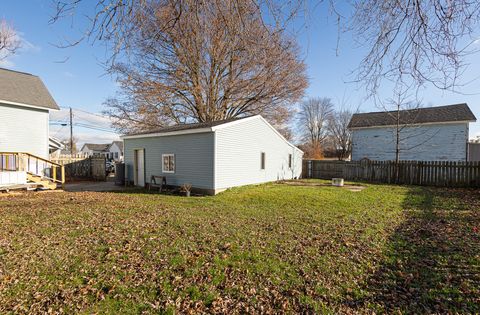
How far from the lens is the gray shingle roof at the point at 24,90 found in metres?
12.1

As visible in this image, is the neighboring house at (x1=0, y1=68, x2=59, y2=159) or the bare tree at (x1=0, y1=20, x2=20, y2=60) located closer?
the neighboring house at (x1=0, y1=68, x2=59, y2=159)

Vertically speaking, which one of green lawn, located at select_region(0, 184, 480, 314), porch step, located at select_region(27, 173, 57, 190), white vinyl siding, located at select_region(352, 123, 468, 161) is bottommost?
green lawn, located at select_region(0, 184, 480, 314)

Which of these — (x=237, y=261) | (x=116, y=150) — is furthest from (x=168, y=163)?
(x=116, y=150)

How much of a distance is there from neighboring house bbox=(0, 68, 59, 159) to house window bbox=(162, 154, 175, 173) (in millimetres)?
7085

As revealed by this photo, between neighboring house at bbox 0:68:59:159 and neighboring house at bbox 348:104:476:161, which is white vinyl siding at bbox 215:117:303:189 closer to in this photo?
neighboring house at bbox 348:104:476:161

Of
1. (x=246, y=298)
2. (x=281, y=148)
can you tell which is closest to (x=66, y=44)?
(x=246, y=298)

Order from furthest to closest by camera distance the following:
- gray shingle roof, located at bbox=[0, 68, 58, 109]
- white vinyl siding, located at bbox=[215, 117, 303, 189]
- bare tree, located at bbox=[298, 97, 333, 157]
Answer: bare tree, located at bbox=[298, 97, 333, 157] → gray shingle roof, located at bbox=[0, 68, 58, 109] → white vinyl siding, located at bbox=[215, 117, 303, 189]

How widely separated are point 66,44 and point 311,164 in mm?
17604

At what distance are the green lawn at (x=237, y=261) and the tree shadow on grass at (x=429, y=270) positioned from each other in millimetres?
15

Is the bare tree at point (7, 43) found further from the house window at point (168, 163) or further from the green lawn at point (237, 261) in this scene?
the green lawn at point (237, 261)

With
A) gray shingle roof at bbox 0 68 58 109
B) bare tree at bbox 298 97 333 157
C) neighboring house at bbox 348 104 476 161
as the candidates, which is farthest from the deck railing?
bare tree at bbox 298 97 333 157

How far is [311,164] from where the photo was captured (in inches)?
731

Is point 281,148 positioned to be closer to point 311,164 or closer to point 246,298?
point 311,164

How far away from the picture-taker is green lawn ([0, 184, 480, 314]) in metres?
2.71
